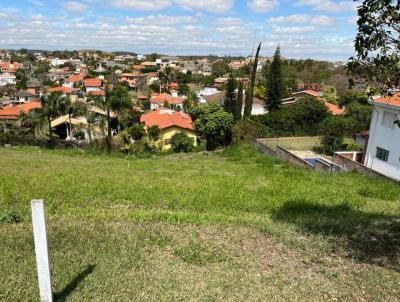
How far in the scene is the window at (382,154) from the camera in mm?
19609

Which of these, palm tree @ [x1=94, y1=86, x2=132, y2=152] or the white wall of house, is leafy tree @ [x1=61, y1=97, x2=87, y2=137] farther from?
the white wall of house

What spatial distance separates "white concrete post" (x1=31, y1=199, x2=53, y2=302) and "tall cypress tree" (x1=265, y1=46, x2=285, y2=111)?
48.9 meters

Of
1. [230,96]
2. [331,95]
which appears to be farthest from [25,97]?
[331,95]

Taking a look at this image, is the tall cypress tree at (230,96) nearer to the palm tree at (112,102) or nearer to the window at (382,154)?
the palm tree at (112,102)

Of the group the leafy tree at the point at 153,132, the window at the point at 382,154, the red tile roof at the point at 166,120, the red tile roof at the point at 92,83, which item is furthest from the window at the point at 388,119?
Answer: the red tile roof at the point at 92,83

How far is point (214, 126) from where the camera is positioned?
113 ft

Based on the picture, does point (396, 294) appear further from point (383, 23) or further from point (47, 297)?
point (47, 297)

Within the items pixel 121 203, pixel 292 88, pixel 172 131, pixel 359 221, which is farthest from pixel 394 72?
pixel 292 88

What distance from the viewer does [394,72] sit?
429 centimetres

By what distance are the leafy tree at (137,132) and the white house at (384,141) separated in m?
18.8

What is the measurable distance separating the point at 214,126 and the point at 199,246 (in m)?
29.0

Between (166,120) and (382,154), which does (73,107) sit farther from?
(382,154)

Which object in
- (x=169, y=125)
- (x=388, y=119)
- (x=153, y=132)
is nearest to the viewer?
(x=388, y=119)

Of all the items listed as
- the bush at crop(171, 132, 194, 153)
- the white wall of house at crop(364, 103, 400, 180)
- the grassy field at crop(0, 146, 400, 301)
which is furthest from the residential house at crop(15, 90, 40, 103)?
the grassy field at crop(0, 146, 400, 301)
